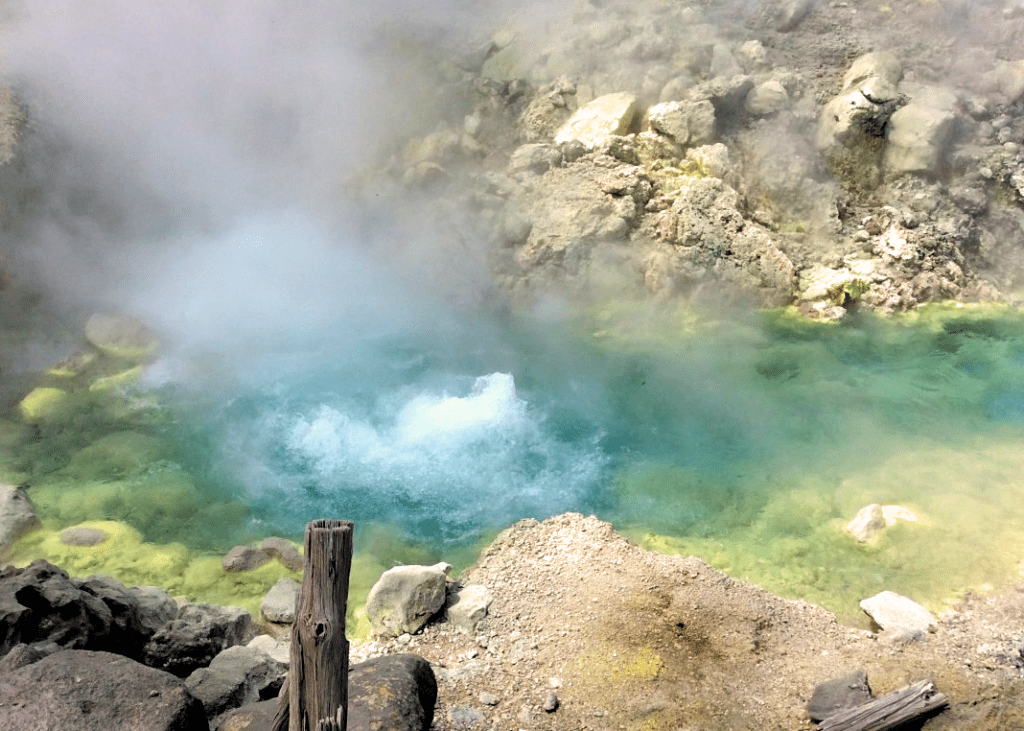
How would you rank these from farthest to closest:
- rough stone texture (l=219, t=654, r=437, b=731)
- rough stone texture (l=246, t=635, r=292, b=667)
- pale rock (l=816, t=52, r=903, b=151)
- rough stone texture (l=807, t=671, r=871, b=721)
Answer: pale rock (l=816, t=52, r=903, b=151) < rough stone texture (l=246, t=635, r=292, b=667) < rough stone texture (l=807, t=671, r=871, b=721) < rough stone texture (l=219, t=654, r=437, b=731)

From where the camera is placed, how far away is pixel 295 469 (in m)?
8.14

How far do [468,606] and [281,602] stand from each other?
177 cm

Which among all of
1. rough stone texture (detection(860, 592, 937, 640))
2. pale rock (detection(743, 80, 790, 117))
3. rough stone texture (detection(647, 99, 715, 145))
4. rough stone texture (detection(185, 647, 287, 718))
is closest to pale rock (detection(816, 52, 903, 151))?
pale rock (detection(743, 80, 790, 117))

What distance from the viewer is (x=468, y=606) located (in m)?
5.71

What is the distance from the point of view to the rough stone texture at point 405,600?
559cm

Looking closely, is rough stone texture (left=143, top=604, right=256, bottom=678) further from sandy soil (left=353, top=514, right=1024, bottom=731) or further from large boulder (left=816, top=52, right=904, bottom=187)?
large boulder (left=816, top=52, right=904, bottom=187)

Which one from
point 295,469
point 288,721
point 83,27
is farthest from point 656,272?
point 83,27

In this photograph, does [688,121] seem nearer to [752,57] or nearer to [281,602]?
[752,57]

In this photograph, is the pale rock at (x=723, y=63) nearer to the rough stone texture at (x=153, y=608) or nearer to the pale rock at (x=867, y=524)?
the pale rock at (x=867, y=524)

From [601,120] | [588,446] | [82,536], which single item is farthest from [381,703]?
[601,120]

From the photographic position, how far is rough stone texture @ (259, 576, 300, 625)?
6055 millimetres

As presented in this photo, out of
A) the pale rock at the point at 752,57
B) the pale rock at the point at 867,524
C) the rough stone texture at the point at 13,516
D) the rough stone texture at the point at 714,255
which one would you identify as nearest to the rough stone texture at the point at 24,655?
the rough stone texture at the point at 13,516

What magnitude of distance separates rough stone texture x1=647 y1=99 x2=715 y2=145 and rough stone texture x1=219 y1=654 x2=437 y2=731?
10.9 meters

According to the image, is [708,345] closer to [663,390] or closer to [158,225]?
[663,390]
